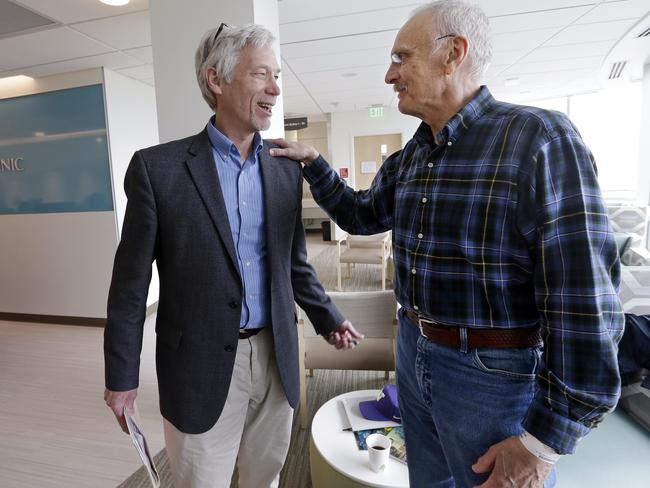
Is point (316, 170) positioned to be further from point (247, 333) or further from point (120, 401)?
point (120, 401)

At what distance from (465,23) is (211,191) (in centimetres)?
80

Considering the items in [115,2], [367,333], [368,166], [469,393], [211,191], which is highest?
[115,2]

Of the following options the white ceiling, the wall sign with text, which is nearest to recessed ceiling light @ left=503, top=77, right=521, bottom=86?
the white ceiling

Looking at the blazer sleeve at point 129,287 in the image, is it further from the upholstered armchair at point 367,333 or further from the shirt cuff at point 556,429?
the upholstered armchair at point 367,333

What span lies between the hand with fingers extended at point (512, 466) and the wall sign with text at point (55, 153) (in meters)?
4.48

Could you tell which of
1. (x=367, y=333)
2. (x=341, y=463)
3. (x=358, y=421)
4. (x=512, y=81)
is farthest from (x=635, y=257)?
(x=512, y=81)

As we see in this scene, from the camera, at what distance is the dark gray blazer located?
109 cm

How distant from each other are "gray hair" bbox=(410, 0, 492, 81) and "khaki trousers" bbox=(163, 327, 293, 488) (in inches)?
39.7

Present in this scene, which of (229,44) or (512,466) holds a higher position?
(229,44)

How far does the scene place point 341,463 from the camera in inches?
62.1

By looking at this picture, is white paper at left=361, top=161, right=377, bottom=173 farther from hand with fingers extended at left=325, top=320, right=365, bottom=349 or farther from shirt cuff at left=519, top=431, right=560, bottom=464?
shirt cuff at left=519, top=431, right=560, bottom=464

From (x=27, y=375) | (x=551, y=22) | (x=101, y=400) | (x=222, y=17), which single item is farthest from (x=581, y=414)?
(x=27, y=375)

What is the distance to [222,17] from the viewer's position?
2076mm

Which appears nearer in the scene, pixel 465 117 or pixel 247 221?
pixel 465 117
